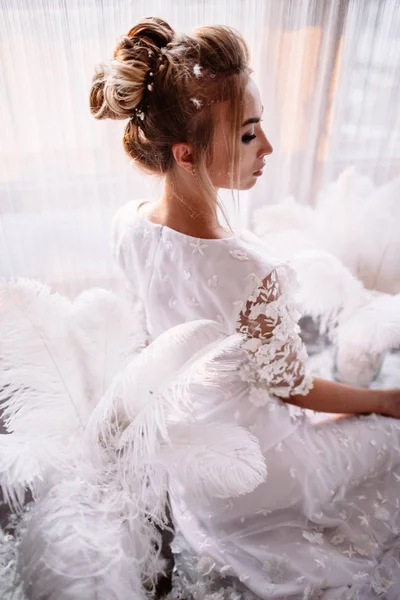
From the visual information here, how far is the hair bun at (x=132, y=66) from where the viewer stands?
712 millimetres

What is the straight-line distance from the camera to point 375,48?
133cm

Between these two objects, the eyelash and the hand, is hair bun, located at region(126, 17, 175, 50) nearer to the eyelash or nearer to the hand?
the eyelash

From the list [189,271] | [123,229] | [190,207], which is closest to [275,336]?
[189,271]

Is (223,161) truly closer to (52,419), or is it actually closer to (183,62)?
(183,62)

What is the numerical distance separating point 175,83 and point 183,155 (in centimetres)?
13

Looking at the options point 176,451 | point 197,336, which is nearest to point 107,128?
point 197,336

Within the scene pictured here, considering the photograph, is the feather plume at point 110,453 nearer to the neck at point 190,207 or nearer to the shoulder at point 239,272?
the shoulder at point 239,272

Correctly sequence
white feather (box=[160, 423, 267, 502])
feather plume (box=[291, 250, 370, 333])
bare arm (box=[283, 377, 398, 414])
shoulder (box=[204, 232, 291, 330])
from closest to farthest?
white feather (box=[160, 423, 267, 502]) → shoulder (box=[204, 232, 291, 330]) → bare arm (box=[283, 377, 398, 414]) → feather plume (box=[291, 250, 370, 333])

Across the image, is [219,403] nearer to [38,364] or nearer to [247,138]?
[38,364]

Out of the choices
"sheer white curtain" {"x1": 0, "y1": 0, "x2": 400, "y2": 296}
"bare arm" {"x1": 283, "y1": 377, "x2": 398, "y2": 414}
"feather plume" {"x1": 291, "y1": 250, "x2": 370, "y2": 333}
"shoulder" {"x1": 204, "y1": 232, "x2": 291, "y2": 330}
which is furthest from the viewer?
"feather plume" {"x1": 291, "y1": 250, "x2": 370, "y2": 333}

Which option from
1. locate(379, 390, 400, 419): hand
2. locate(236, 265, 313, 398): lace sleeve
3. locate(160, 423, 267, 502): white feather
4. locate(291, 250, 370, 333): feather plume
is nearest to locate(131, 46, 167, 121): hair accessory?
locate(236, 265, 313, 398): lace sleeve

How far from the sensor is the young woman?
0.74m

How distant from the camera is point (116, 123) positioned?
127 cm

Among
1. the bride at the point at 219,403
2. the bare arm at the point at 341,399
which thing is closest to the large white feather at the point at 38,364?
the bride at the point at 219,403
